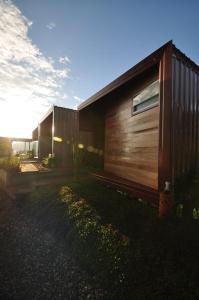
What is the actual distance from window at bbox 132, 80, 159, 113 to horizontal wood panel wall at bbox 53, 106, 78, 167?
5912 millimetres

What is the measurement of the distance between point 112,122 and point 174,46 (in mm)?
3794

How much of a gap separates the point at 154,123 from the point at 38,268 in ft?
14.2

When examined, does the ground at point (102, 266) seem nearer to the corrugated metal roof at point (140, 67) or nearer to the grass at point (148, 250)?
the grass at point (148, 250)

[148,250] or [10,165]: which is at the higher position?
[10,165]

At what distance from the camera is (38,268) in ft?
9.37

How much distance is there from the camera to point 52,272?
275 cm

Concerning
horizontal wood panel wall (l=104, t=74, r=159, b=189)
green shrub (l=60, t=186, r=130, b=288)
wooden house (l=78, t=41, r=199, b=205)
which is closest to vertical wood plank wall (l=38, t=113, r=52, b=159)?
horizontal wood panel wall (l=104, t=74, r=159, b=189)

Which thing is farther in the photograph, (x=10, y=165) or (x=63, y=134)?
(x=63, y=134)

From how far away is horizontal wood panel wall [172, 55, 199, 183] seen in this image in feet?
13.2

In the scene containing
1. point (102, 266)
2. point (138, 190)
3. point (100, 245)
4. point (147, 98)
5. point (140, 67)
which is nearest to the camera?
point (102, 266)

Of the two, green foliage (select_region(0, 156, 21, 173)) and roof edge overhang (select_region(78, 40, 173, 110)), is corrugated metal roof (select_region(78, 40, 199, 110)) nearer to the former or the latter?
roof edge overhang (select_region(78, 40, 173, 110))

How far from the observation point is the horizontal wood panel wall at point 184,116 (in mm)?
4012

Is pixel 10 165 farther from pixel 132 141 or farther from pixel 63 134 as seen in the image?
pixel 132 141

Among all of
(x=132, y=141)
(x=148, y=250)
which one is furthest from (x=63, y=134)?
(x=148, y=250)
